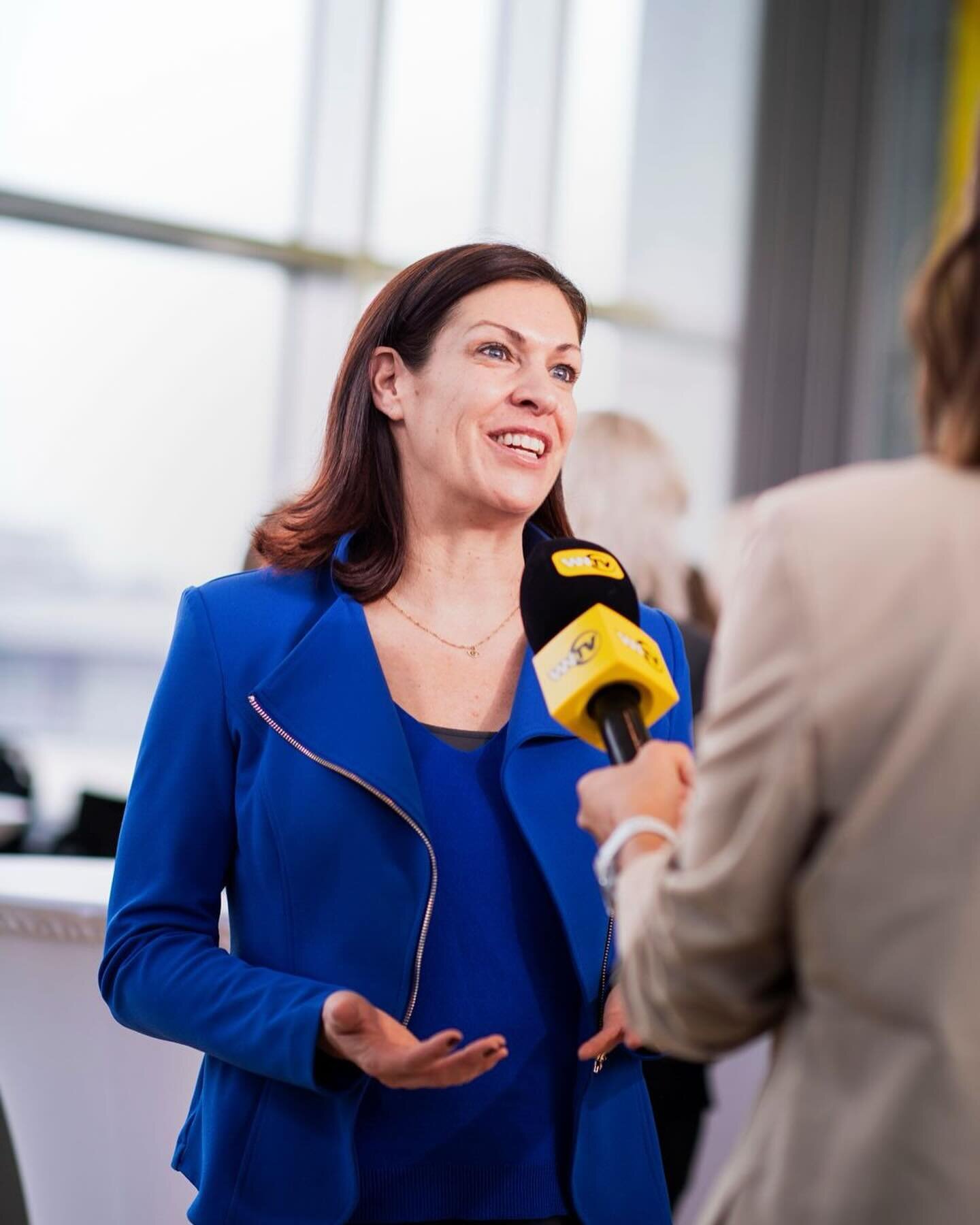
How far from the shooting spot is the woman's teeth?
1.66 m

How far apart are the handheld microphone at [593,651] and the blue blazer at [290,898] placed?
23 centimetres

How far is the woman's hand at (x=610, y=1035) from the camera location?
54.3 inches

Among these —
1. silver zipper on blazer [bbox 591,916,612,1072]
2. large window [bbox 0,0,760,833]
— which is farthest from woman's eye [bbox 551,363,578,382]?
large window [bbox 0,0,760,833]

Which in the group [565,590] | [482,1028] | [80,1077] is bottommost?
[80,1077]

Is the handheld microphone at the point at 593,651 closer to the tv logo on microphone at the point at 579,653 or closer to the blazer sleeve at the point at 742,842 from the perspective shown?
the tv logo on microphone at the point at 579,653

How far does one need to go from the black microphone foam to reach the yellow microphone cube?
0.16ft

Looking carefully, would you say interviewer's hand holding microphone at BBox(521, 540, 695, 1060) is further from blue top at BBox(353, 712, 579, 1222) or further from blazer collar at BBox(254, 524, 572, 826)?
blazer collar at BBox(254, 524, 572, 826)

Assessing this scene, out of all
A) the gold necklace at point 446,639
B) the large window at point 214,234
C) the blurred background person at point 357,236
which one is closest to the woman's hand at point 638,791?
the gold necklace at point 446,639

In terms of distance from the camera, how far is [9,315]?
4773 mm

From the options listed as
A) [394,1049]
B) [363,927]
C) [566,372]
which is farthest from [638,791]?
[566,372]

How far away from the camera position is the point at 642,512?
10.3 feet

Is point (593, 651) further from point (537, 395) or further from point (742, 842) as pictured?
point (537, 395)

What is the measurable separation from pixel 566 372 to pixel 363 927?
0.69m

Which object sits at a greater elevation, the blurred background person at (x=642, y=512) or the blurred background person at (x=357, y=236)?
the blurred background person at (x=357, y=236)
